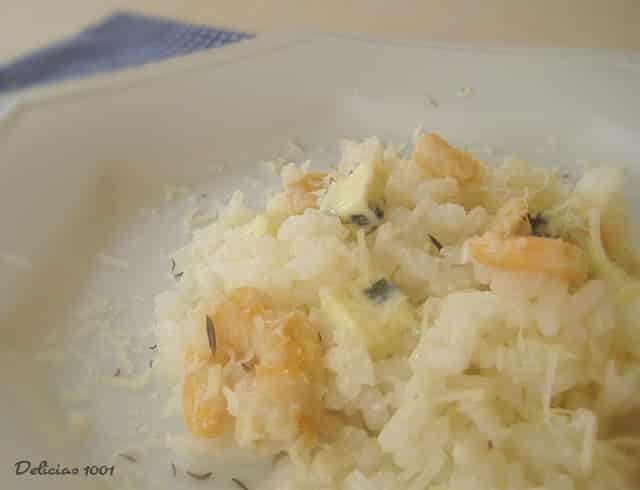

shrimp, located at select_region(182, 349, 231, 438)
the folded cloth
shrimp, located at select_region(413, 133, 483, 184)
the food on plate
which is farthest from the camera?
the folded cloth

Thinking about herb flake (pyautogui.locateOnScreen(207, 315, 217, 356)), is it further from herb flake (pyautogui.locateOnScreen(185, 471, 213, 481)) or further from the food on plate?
herb flake (pyautogui.locateOnScreen(185, 471, 213, 481))

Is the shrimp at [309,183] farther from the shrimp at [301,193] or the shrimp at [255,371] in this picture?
the shrimp at [255,371]

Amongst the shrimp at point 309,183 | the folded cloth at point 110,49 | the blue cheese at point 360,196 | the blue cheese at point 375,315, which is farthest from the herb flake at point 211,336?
the folded cloth at point 110,49

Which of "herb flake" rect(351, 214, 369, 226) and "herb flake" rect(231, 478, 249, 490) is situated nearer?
"herb flake" rect(231, 478, 249, 490)

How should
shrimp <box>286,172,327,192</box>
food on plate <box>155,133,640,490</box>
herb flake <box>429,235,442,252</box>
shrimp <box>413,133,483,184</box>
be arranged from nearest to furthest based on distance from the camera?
food on plate <box>155,133,640,490</box>, herb flake <box>429,235,442,252</box>, shrimp <box>413,133,483,184</box>, shrimp <box>286,172,327,192</box>

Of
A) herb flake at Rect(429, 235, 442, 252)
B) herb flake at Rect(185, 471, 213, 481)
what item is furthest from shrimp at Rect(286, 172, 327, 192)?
herb flake at Rect(185, 471, 213, 481)

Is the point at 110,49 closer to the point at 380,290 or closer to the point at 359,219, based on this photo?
the point at 359,219
